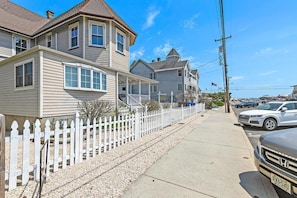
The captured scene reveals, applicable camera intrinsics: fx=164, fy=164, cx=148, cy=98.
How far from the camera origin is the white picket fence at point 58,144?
2885mm

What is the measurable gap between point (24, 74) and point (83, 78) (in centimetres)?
278

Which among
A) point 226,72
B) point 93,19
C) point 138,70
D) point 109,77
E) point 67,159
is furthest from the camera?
point 138,70

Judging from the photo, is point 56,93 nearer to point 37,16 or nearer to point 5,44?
point 5,44

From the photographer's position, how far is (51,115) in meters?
7.82

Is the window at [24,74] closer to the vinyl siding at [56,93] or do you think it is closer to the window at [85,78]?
the vinyl siding at [56,93]

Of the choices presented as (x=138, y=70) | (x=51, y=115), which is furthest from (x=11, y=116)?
(x=138, y=70)

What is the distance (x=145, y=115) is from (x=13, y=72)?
25.5 ft

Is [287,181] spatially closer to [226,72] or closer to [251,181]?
[251,181]

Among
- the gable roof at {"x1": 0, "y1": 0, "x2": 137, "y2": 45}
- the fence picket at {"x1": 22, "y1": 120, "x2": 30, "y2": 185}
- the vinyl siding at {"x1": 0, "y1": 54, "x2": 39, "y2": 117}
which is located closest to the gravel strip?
the fence picket at {"x1": 22, "y1": 120, "x2": 30, "y2": 185}

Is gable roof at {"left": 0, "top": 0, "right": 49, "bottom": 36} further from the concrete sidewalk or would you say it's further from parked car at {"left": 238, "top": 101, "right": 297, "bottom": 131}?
parked car at {"left": 238, "top": 101, "right": 297, "bottom": 131}

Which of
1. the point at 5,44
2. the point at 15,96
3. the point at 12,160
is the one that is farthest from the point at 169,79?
the point at 12,160

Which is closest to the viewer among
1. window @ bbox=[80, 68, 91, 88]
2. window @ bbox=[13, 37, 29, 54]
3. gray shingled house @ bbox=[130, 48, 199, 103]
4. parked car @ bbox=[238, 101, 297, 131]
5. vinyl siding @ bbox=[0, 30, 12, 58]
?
window @ bbox=[80, 68, 91, 88]

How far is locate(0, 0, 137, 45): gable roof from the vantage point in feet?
40.3

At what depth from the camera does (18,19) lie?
47.5 ft
